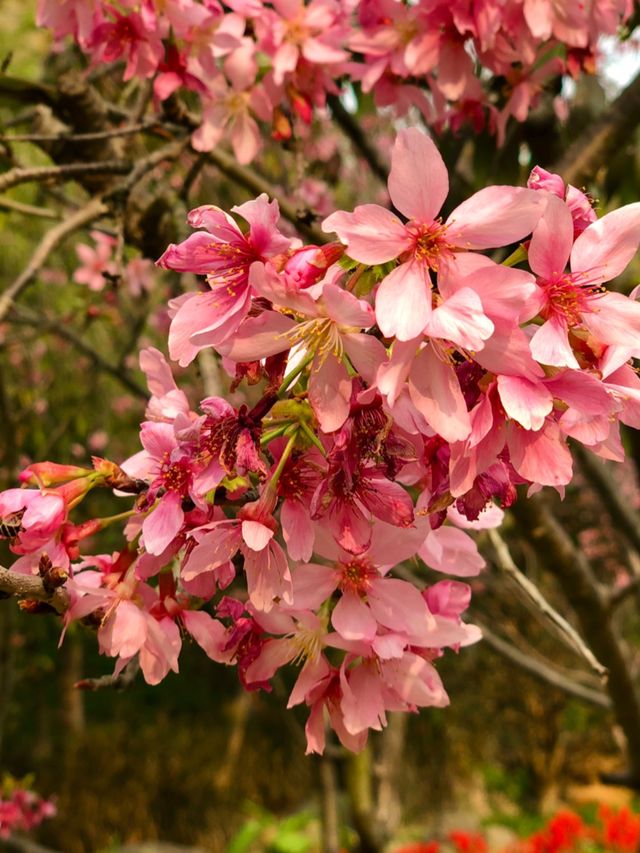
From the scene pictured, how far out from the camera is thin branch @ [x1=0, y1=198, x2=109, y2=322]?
1450 millimetres

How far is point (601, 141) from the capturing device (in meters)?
1.65

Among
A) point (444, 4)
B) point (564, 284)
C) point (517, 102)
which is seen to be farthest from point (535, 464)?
point (517, 102)

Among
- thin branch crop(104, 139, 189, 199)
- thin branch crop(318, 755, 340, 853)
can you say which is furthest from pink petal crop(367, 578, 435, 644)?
thin branch crop(318, 755, 340, 853)

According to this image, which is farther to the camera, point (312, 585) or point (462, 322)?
point (312, 585)

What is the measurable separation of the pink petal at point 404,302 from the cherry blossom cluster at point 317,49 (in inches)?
28.7

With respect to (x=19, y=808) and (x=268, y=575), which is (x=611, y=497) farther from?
(x=19, y=808)

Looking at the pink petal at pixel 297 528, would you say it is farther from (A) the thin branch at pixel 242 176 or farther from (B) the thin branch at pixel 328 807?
(B) the thin branch at pixel 328 807

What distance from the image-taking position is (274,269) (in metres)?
0.63

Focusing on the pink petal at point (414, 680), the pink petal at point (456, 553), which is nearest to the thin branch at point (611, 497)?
the pink petal at point (456, 553)

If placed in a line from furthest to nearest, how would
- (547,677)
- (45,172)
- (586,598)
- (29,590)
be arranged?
(547,677)
(586,598)
(45,172)
(29,590)

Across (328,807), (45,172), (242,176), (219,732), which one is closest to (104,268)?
(242,176)

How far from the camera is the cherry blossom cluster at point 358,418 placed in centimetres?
60

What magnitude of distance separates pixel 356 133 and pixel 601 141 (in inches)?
27.1

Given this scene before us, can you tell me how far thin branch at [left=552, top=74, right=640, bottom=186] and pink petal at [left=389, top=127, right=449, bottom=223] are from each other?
109 centimetres
